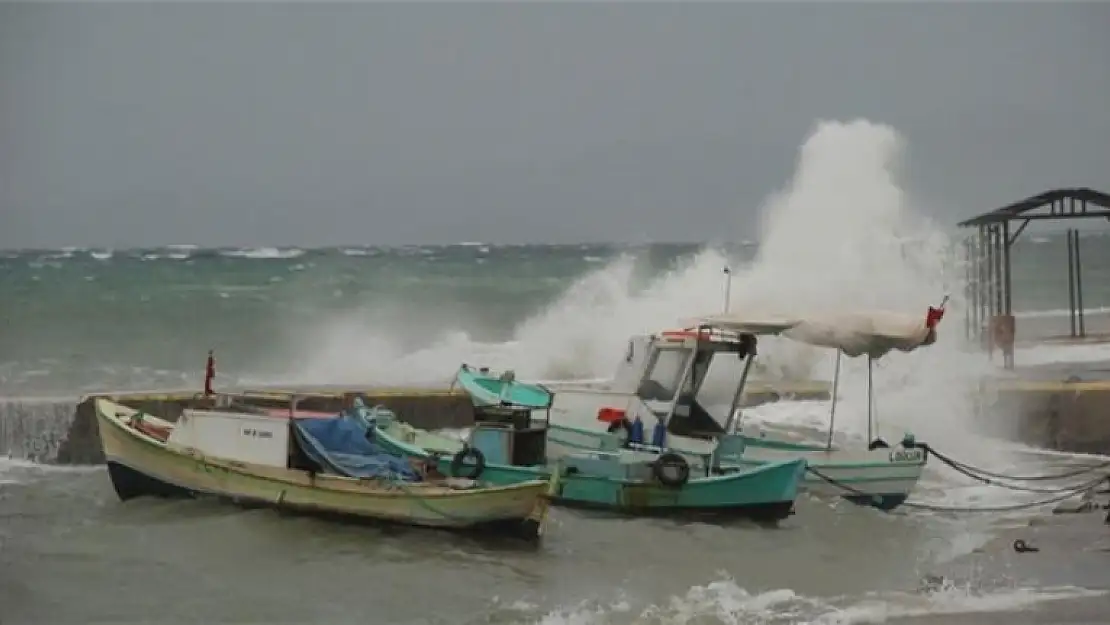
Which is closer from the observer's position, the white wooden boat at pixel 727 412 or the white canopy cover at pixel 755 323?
the white wooden boat at pixel 727 412

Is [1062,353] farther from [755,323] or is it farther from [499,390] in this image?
[499,390]

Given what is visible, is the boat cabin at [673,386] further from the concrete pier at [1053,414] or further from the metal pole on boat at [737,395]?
the concrete pier at [1053,414]

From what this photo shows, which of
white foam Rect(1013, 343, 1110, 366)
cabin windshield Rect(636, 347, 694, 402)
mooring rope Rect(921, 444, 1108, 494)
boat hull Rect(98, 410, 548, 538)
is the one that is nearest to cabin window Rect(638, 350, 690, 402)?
cabin windshield Rect(636, 347, 694, 402)

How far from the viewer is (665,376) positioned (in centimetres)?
1719

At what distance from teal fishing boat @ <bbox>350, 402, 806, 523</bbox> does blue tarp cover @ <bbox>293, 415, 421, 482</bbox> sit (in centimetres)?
54

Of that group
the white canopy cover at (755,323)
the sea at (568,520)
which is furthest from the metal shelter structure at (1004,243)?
the white canopy cover at (755,323)

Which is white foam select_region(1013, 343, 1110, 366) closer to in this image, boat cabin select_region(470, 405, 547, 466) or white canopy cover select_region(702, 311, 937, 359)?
white canopy cover select_region(702, 311, 937, 359)

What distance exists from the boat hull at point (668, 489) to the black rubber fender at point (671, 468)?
0.19 feet

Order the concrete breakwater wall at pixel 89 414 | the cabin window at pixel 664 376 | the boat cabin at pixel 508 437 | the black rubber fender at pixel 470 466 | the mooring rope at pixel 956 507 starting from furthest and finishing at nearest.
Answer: the concrete breakwater wall at pixel 89 414
the cabin window at pixel 664 376
the mooring rope at pixel 956 507
the boat cabin at pixel 508 437
the black rubber fender at pixel 470 466

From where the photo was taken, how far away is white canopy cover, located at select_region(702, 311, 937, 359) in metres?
16.5

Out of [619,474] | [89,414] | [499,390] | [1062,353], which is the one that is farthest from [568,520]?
[1062,353]

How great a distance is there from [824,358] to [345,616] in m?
17.9

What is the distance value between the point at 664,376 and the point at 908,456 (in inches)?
119

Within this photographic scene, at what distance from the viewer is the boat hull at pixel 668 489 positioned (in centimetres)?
1532
